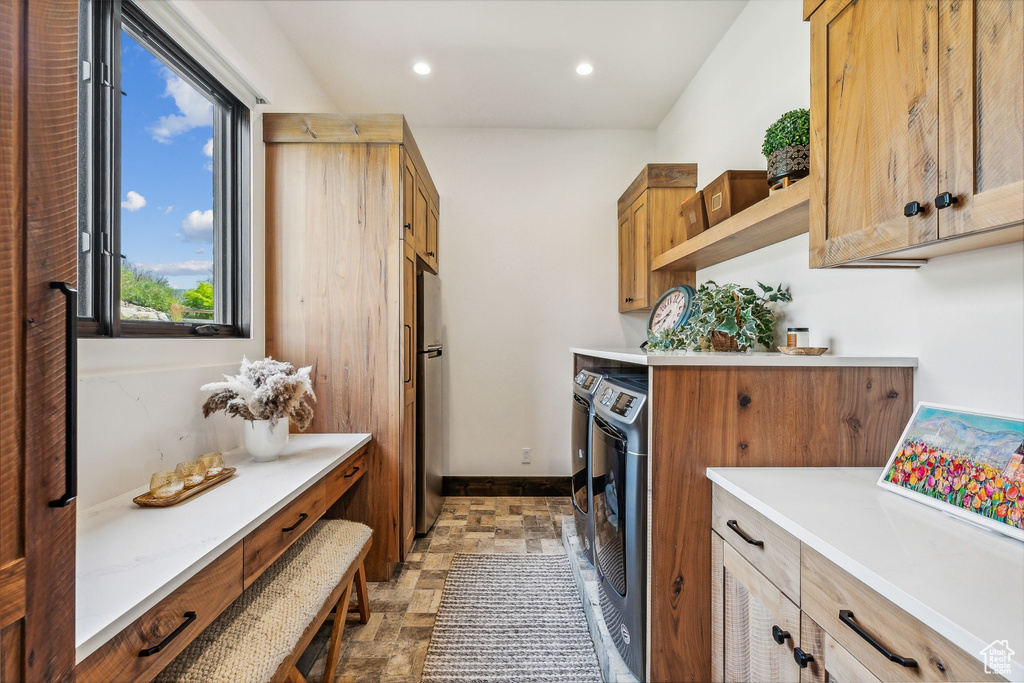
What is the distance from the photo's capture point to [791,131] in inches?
59.3

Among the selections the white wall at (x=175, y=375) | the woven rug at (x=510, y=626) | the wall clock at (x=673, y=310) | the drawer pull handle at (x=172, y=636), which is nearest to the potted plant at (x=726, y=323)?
the wall clock at (x=673, y=310)

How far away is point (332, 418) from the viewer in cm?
224

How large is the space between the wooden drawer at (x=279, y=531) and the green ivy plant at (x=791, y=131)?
1992 mm

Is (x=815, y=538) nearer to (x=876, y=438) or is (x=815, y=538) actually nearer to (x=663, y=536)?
(x=663, y=536)

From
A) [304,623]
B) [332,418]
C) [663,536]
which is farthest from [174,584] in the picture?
[332,418]

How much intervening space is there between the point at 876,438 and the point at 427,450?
2.14m

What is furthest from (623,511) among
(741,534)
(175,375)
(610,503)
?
(175,375)

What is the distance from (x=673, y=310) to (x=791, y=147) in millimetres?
920

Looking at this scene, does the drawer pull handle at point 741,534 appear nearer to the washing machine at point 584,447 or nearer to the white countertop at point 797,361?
the white countertop at point 797,361

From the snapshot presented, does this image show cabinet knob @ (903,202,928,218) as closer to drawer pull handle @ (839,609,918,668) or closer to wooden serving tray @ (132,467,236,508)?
drawer pull handle @ (839,609,918,668)

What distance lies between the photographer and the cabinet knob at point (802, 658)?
0.90 metres

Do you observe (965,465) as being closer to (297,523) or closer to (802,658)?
(802,658)

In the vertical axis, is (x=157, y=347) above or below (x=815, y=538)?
above

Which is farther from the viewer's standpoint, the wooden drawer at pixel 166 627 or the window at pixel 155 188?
the window at pixel 155 188
